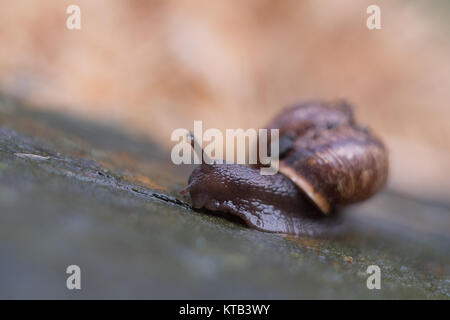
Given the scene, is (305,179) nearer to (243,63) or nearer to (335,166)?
(335,166)

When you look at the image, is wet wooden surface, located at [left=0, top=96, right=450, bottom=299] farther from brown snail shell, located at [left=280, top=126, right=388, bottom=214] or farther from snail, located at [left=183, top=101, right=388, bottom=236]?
brown snail shell, located at [left=280, top=126, right=388, bottom=214]

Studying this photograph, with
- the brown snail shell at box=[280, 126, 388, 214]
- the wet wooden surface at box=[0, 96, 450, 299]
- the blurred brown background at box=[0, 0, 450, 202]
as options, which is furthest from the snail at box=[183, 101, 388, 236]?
the blurred brown background at box=[0, 0, 450, 202]

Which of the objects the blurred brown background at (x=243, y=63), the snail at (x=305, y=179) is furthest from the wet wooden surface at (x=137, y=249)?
the blurred brown background at (x=243, y=63)

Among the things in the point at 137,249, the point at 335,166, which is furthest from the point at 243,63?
the point at 137,249

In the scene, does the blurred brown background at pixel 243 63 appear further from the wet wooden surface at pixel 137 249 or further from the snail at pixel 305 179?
the wet wooden surface at pixel 137 249

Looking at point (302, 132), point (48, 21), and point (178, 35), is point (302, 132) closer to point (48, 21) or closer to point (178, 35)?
point (178, 35)
